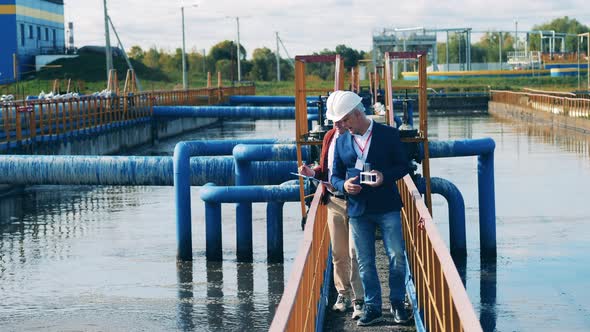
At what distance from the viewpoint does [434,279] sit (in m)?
8.01

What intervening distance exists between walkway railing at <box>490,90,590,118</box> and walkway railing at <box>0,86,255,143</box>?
16.5 metres

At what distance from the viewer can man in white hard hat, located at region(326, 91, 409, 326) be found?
8469mm

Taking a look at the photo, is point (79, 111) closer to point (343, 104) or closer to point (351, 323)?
point (351, 323)

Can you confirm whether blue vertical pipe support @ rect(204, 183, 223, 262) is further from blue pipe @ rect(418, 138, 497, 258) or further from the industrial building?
the industrial building

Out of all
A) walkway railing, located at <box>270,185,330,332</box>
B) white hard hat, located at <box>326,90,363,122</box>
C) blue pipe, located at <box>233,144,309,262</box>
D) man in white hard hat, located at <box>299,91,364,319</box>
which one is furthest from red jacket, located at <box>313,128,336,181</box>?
blue pipe, located at <box>233,144,309,262</box>

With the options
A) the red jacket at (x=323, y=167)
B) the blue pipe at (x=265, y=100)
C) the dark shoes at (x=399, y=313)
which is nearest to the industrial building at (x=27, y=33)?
the blue pipe at (x=265, y=100)

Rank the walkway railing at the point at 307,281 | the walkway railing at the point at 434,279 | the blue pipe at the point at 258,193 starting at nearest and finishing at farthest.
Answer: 1. the walkway railing at the point at 307,281
2. the walkway railing at the point at 434,279
3. the blue pipe at the point at 258,193

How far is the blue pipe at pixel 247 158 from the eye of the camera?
605 inches

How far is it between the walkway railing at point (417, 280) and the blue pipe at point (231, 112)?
31444mm

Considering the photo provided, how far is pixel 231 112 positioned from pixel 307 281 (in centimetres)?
3707

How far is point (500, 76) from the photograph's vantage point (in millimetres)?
112062

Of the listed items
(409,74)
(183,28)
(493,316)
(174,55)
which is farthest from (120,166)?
(174,55)

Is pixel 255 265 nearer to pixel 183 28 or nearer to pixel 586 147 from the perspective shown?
pixel 586 147

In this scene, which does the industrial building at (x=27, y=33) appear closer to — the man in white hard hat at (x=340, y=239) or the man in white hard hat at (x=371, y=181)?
the man in white hard hat at (x=340, y=239)
